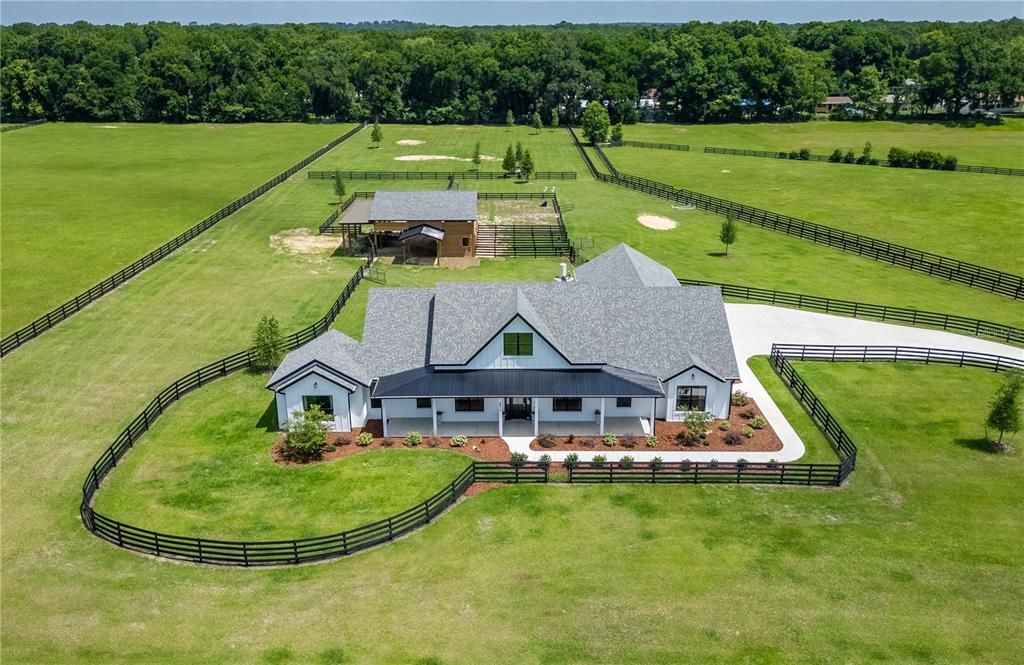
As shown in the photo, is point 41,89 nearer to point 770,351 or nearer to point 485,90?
point 485,90

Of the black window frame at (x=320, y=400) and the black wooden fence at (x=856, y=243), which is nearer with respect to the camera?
the black window frame at (x=320, y=400)

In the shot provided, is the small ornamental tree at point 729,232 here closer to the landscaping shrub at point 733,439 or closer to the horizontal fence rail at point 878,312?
the horizontal fence rail at point 878,312

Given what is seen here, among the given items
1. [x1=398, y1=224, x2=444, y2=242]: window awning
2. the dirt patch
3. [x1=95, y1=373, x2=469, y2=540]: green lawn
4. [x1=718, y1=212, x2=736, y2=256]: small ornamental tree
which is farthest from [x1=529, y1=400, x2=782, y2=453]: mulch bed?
the dirt patch

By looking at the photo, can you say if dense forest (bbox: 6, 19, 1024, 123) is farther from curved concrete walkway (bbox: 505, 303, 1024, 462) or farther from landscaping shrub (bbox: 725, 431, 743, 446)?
landscaping shrub (bbox: 725, 431, 743, 446)

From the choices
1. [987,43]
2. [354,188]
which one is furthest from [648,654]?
[987,43]

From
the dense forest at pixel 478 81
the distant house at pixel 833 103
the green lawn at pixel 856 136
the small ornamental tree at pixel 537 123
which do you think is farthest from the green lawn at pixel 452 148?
the distant house at pixel 833 103

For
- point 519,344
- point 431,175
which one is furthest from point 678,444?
point 431,175

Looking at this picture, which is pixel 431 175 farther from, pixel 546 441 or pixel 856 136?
pixel 856 136
